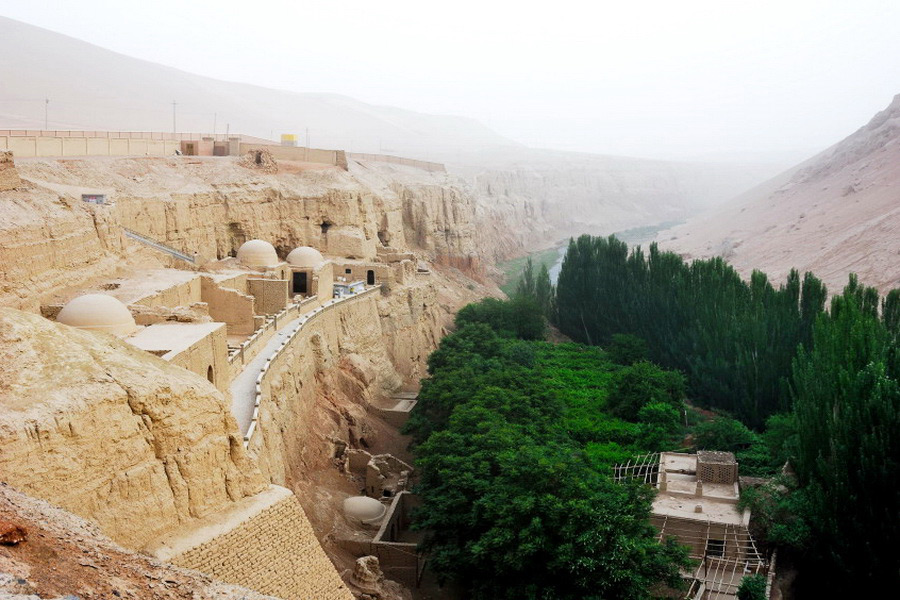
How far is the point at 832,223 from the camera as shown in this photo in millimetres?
67750

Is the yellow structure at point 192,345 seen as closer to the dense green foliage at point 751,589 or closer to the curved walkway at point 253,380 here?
the curved walkway at point 253,380

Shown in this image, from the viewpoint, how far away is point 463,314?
1852 inches

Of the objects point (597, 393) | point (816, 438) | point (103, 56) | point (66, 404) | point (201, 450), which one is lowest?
point (597, 393)

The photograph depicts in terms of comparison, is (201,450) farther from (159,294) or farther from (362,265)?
(362,265)

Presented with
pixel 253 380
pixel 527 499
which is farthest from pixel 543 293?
pixel 527 499

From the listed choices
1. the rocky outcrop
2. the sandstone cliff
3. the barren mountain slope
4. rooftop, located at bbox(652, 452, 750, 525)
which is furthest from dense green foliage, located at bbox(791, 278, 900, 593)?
the barren mountain slope

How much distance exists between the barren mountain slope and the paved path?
36028 millimetres

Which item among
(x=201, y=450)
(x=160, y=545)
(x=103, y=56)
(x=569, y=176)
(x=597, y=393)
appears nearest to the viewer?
(x=160, y=545)

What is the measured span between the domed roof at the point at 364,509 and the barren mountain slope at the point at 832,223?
3504 centimetres

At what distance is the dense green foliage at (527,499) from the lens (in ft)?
58.0

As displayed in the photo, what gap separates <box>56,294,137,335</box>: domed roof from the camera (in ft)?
61.3

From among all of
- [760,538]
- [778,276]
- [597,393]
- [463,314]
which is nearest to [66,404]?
[760,538]

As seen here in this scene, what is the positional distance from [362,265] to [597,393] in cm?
1202

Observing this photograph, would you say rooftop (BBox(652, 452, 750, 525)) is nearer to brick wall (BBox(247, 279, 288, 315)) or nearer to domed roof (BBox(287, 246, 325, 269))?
brick wall (BBox(247, 279, 288, 315))
